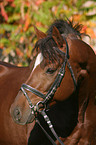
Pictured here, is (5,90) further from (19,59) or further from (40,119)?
(19,59)

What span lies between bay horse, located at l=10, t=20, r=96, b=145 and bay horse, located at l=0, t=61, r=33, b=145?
0.23 meters

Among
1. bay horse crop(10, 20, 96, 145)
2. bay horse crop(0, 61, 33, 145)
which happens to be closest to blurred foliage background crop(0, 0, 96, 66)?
bay horse crop(0, 61, 33, 145)

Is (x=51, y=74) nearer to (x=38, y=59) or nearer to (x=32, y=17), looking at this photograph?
(x=38, y=59)

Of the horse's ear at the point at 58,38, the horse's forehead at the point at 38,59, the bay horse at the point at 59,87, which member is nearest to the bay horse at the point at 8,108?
the bay horse at the point at 59,87

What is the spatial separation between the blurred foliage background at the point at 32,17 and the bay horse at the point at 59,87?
322cm

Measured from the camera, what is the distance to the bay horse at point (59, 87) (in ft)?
7.03

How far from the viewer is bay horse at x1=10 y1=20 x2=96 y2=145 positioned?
2143mm

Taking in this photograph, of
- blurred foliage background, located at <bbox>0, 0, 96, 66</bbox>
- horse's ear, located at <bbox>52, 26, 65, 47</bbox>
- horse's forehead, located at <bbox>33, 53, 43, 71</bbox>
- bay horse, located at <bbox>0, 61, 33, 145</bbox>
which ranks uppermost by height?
blurred foliage background, located at <bbox>0, 0, 96, 66</bbox>

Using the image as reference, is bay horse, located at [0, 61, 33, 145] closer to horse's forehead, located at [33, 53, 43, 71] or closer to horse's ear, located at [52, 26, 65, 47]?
horse's forehead, located at [33, 53, 43, 71]

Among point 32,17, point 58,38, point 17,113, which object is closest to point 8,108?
point 17,113

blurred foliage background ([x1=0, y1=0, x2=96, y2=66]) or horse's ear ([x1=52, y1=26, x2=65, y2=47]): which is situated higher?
blurred foliage background ([x1=0, y1=0, x2=96, y2=66])

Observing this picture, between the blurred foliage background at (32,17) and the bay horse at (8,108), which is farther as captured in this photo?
the blurred foliage background at (32,17)

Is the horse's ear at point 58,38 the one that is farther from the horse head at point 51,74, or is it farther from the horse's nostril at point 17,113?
the horse's nostril at point 17,113

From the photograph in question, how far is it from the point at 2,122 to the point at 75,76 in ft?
4.12
